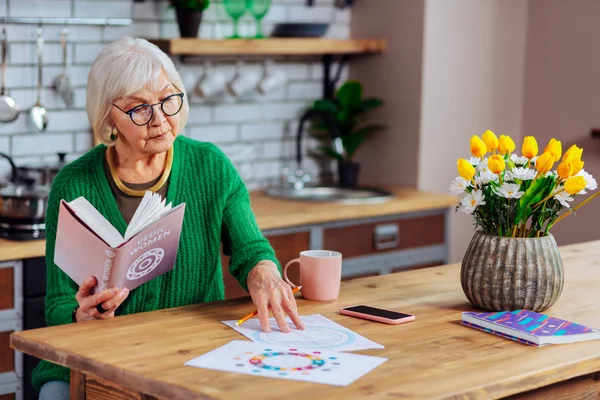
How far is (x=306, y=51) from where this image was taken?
432 centimetres

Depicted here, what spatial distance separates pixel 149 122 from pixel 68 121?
4.65 ft

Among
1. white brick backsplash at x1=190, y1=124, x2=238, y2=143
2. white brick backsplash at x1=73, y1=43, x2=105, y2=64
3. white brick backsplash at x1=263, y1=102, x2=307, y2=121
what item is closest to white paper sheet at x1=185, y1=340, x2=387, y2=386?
white brick backsplash at x1=73, y1=43, x2=105, y2=64

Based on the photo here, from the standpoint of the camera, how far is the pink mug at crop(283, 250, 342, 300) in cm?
237

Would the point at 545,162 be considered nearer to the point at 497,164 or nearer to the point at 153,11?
the point at 497,164

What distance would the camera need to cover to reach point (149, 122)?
252cm

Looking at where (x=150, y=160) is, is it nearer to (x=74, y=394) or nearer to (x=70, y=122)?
(x=74, y=394)

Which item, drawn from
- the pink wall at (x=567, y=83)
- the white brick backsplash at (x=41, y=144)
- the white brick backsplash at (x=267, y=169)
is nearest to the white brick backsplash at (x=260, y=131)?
the white brick backsplash at (x=267, y=169)

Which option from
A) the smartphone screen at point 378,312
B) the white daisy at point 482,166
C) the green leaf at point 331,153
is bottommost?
the smartphone screen at point 378,312

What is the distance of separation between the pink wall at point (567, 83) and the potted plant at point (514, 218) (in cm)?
240

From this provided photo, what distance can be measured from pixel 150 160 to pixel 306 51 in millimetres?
1812

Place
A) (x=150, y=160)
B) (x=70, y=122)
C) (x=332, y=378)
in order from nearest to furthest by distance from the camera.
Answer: (x=332, y=378) < (x=150, y=160) < (x=70, y=122)

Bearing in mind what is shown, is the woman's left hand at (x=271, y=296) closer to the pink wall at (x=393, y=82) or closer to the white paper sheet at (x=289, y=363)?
the white paper sheet at (x=289, y=363)

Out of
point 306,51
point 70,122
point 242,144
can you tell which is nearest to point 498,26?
point 306,51

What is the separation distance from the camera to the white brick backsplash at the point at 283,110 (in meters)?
4.52
